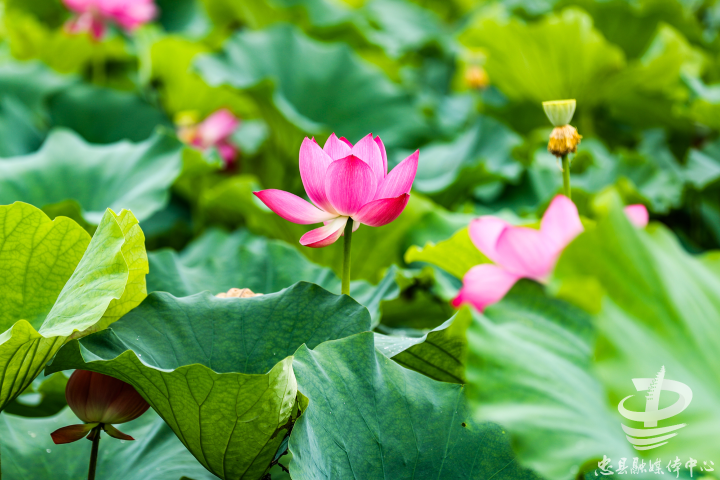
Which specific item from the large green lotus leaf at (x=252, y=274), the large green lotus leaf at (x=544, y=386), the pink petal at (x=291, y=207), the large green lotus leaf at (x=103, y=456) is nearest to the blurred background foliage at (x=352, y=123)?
the large green lotus leaf at (x=252, y=274)

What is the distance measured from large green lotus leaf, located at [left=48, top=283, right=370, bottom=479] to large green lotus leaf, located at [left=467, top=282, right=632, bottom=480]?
0.63 ft

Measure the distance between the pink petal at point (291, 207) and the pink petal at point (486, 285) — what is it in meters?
0.15

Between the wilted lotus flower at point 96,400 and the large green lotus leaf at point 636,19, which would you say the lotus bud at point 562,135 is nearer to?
the wilted lotus flower at point 96,400

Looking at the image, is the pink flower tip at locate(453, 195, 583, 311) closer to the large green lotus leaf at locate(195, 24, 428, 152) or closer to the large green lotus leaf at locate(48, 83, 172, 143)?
the large green lotus leaf at locate(195, 24, 428, 152)

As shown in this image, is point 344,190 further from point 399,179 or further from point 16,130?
point 16,130

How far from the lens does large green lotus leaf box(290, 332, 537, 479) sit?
575 mm

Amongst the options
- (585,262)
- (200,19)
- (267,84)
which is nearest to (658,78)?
(267,84)

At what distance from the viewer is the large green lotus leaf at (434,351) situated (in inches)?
24.0

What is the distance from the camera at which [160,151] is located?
130 cm

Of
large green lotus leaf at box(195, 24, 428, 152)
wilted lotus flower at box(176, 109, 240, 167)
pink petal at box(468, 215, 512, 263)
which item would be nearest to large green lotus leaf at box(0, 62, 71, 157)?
wilted lotus flower at box(176, 109, 240, 167)

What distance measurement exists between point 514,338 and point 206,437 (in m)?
0.32

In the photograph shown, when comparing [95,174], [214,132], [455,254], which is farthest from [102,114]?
[455,254]

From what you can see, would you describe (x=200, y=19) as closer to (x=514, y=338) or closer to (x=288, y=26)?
(x=288, y=26)

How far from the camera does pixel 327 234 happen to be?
0.60 m
